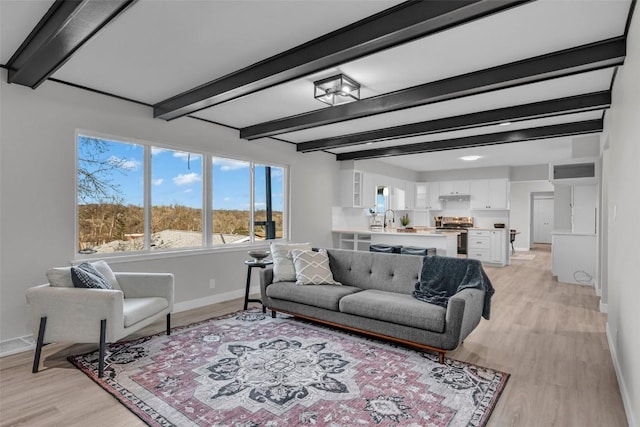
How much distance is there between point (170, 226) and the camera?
4.54 meters

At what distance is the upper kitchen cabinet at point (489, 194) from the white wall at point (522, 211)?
9.16ft

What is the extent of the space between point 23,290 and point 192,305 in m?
1.78

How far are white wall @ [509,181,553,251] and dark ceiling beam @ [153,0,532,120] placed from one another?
10673 millimetres

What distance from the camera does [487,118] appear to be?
4.26 metres

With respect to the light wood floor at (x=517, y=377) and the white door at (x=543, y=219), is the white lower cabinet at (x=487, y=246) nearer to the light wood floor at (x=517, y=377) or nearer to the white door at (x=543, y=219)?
the light wood floor at (x=517, y=377)

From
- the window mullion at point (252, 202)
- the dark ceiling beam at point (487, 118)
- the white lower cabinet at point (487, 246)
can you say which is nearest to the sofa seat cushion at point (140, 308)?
the window mullion at point (252, 202)

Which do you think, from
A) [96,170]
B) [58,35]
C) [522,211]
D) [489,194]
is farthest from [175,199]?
[522,211]

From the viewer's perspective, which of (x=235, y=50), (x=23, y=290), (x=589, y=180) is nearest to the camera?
(x=235, y=50)

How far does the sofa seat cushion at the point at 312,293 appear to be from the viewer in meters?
3.59

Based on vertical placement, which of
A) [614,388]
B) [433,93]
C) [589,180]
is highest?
[433,93]

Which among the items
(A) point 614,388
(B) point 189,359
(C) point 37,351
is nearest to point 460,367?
(A) point 614,388

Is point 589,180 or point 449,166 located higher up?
point 449,166

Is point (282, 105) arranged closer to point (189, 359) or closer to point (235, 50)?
point (235, 50)

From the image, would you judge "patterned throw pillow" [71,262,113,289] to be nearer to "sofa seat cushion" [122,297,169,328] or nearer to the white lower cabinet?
"sofa seat cushion" [122,297,169,328]
